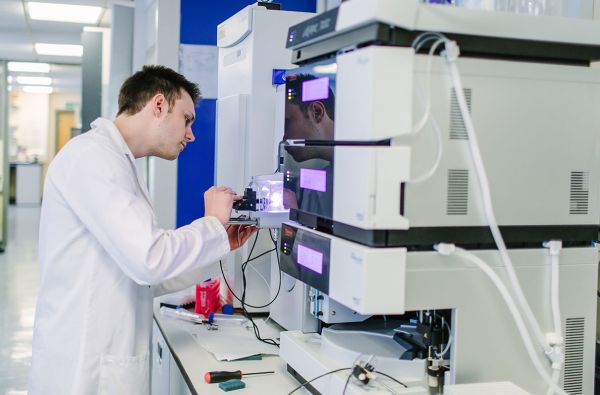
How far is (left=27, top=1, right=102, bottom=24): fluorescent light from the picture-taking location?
554 centimetres

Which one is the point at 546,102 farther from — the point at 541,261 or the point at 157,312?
the point at 157,312

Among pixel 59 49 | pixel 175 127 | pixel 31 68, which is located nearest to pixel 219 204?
pixel 175 127

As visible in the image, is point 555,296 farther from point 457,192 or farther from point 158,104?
point 158,104

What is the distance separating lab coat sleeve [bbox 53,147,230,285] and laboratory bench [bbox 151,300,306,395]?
27 centimetres

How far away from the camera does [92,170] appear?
1.50m

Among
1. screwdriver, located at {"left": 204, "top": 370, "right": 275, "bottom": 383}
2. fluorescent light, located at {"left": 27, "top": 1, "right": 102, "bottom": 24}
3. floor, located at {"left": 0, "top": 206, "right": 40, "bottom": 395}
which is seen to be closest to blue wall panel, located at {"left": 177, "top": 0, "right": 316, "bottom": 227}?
floor, located at {"left": 0, "top": 206, "right": 40, "bottom": 395}

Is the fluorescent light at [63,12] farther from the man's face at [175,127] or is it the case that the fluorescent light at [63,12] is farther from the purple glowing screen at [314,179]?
A: the purple glowing screen at [314,179]

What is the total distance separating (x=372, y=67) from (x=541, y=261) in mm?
517

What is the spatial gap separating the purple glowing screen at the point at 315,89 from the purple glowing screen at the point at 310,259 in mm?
317

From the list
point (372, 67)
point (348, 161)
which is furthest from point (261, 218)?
point (372, 67)

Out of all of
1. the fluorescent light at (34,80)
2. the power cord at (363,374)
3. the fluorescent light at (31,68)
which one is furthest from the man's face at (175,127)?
the fluorescent light at (34,80)

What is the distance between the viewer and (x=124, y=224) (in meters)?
1.45

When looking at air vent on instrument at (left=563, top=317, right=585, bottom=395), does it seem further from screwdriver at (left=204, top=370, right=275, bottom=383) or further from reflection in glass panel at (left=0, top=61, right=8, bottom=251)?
reflection in glass panel at (left=0, top=61, right=8, bottom=251)

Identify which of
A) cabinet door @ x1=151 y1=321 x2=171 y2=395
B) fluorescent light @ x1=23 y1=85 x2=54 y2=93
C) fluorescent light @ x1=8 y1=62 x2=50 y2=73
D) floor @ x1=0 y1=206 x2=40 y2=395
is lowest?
floor @ x1=0 y1=206 x2=40 y2=395
